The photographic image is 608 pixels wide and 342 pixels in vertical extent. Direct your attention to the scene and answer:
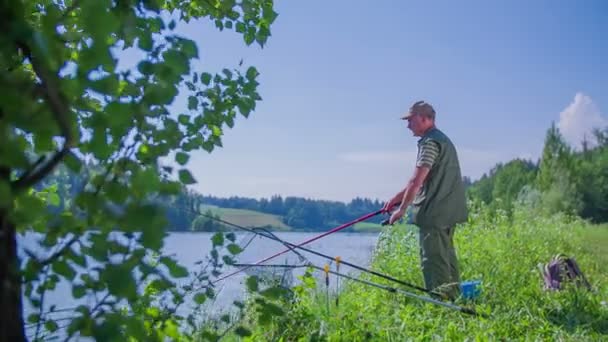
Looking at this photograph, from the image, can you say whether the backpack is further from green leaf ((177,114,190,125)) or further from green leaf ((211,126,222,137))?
green leaf ((177,114,190,125))

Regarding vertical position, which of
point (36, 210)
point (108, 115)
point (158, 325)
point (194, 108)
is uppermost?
point (194, 108)

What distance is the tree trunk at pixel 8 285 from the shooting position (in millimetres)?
989

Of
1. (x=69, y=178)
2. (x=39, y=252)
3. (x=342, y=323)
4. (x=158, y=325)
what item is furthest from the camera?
(x=342, y=323)

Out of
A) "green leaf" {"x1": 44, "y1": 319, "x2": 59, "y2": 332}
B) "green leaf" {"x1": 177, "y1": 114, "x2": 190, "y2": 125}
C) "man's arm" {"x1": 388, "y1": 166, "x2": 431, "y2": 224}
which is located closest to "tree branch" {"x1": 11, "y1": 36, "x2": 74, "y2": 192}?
"green leaf" {"x1": 177, "y1": 114, "x2": 190, "y2": 125}

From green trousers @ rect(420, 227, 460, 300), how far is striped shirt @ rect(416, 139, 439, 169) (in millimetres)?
570

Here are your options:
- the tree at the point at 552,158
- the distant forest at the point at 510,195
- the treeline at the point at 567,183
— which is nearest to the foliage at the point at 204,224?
the distant forest at the point at 510,195

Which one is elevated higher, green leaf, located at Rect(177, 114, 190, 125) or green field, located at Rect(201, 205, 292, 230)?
green leaf, located at Rect(177, 114, 190, 125)

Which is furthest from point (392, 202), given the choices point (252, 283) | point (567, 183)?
point (567, 183)

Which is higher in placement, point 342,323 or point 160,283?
→ point 160,283

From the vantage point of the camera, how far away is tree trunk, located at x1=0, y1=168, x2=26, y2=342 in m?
0.99

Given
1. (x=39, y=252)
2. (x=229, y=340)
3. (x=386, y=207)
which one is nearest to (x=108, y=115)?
(x=39, y=252)

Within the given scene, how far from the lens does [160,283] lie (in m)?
1.33

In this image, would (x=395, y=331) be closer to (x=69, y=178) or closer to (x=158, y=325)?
(x=158, y=325)

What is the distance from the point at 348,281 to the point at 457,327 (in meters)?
1.81
